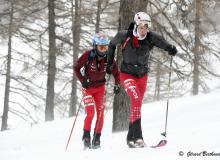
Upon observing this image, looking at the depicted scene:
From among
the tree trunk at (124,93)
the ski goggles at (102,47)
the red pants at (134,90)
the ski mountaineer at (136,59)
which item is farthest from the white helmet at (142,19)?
the tree trunk at (124,93)

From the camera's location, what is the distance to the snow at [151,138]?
7.00 meters

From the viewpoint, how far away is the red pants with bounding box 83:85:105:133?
8617 millimetres

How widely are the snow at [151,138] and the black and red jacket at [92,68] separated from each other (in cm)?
125

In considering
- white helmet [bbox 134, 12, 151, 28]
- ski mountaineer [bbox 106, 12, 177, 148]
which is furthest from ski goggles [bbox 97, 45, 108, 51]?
white helmet [bbox 134, 12, 151, 28]

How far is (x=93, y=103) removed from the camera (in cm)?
866

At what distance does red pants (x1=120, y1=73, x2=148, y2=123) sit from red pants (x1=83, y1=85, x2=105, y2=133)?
1.07m

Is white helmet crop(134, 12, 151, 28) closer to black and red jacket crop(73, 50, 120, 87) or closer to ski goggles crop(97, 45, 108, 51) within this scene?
ski goggles crop(97, 45, 108, 51)

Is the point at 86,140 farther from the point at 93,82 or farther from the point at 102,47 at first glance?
the point at 102,47

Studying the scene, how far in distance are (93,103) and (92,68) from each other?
0.65 metres

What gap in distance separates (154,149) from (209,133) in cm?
153

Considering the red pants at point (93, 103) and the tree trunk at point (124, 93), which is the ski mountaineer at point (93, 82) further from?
the tree trunk at point (124, 93)

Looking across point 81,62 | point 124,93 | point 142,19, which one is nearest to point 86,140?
point 81,62

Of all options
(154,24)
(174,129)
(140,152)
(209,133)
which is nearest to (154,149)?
(140,152)

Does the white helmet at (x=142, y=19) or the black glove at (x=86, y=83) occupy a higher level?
the white helmet at (x=142, y=19)
